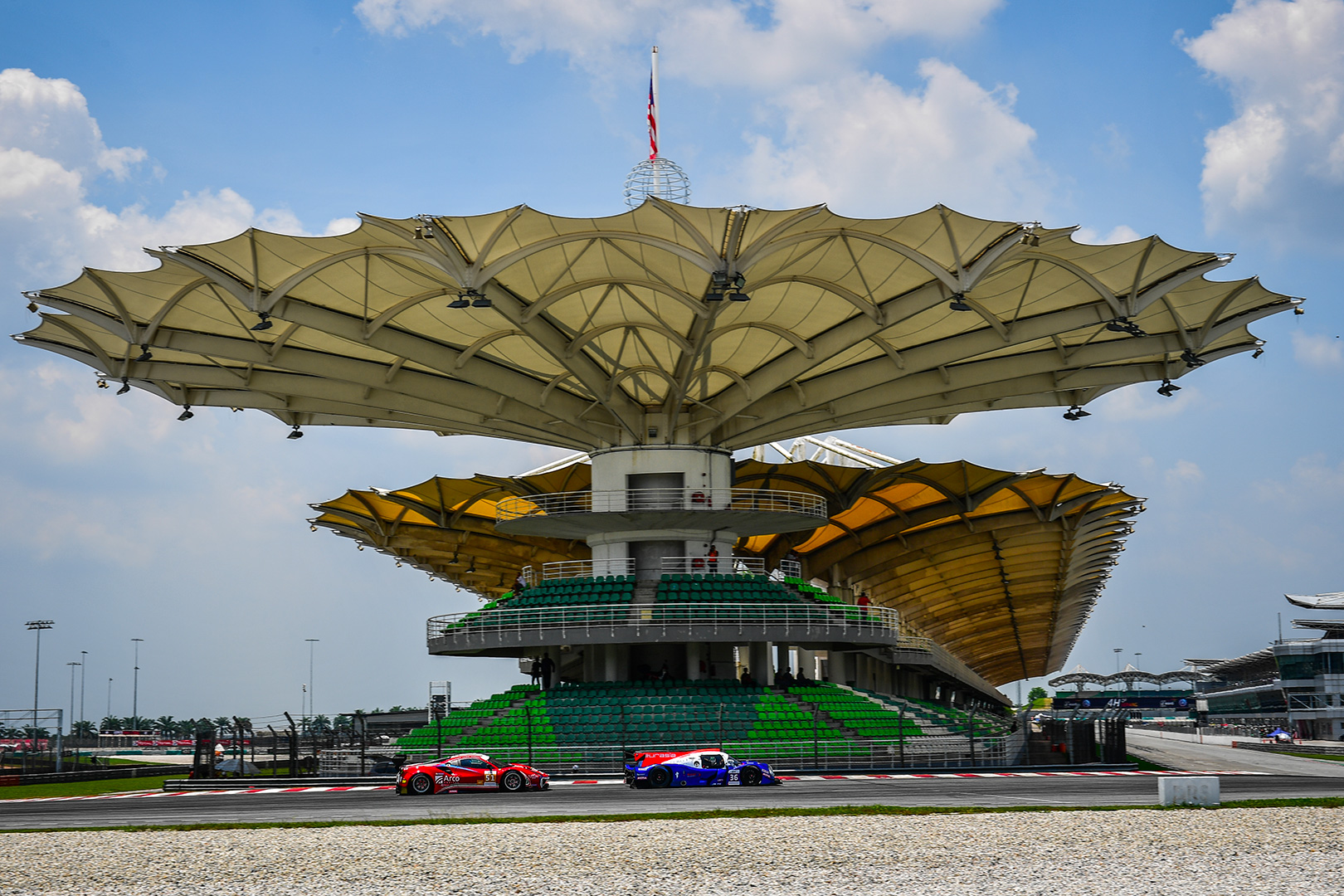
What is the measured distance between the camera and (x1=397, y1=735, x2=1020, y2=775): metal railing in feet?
121

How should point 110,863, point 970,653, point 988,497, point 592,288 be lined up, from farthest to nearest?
point 970,653 < point 988,497 < point 592,288 < point 110,863

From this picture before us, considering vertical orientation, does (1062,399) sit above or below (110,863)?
above

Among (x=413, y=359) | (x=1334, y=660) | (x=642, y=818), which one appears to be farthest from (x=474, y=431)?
(x=1334, y=660)

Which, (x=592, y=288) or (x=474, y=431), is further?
(x=474, y=431)

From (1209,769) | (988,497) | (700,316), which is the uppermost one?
(700,316)

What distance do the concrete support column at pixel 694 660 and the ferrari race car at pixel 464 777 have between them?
16721 millimetres

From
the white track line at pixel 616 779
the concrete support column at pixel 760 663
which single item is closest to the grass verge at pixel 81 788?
the white track line at pixel 616 779

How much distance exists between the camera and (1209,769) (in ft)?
151

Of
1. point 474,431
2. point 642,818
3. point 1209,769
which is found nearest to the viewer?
point 642,818

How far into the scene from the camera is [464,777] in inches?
1156

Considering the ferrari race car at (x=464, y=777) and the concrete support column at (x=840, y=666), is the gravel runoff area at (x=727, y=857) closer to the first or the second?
the ferrari race car at (x=464, y=777)

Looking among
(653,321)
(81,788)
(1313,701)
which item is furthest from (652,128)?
(1313,701)

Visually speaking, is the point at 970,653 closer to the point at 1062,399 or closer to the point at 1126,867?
the point at 1062,399

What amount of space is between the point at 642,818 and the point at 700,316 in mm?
20498
